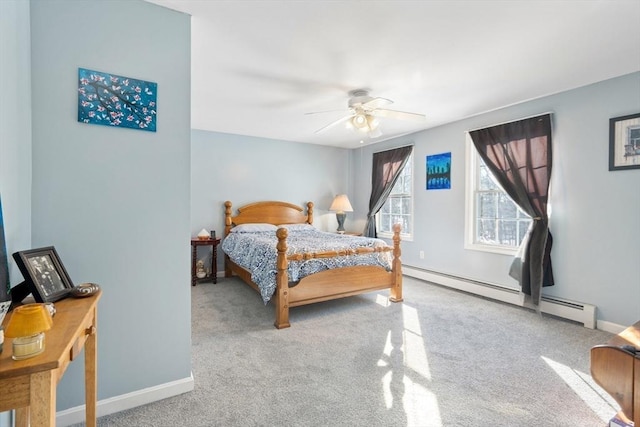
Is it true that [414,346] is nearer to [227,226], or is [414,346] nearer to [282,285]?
[282,285]

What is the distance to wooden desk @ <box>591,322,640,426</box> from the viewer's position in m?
1.18

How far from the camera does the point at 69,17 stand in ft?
5.20

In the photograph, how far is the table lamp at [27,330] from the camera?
2.47ft

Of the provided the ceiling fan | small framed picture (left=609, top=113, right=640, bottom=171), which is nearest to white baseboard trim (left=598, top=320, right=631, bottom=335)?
small framed picture (left=609, top=113, right=640, bottom=171)

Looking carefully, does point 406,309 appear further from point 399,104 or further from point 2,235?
point 2,235

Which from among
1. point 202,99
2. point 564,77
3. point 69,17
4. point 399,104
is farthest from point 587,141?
point 69,17

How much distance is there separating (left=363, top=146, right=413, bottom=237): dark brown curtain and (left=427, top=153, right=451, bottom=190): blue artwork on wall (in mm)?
481

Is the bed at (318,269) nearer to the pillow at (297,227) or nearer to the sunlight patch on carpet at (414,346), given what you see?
the sunlight patch on carpet at (414,346)

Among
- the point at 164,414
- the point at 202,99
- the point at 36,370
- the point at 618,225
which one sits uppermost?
the point at 202,99

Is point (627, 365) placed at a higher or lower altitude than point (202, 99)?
lower

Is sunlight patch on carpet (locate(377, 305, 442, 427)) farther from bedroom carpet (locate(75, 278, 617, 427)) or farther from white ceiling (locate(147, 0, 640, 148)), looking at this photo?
white ceiling (locate(147, 0, 640, 148))

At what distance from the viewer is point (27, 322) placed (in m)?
0.78

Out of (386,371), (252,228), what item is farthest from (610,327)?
(252,228)

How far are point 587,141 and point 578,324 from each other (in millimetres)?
1806
